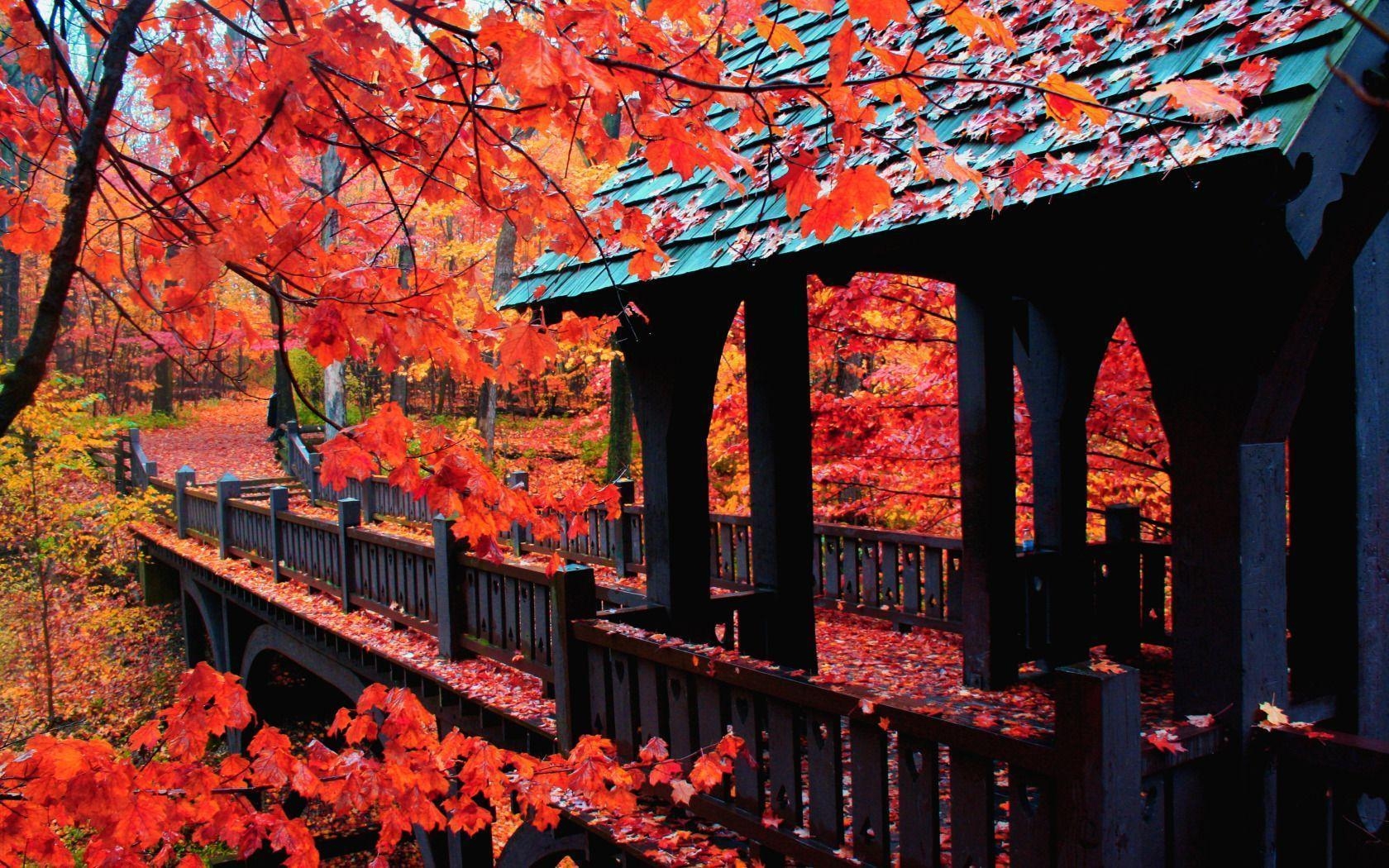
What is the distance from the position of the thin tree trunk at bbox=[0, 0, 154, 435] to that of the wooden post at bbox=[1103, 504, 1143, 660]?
786 centimetres

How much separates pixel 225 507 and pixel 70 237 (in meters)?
15.9

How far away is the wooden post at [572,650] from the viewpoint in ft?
18.4

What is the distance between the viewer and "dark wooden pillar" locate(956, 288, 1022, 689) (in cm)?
645

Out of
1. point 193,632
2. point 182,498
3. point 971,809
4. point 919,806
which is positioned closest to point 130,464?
point 182,498

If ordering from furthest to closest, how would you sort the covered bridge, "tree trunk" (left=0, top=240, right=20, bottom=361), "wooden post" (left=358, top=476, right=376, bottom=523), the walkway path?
the walkway path < "tree trunk" (left=0, top=240, right=20, bottom=361) < "wooden post" (left=358, top=476, right=376, bottom=523) < the covered bridge

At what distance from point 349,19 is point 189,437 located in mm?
33826

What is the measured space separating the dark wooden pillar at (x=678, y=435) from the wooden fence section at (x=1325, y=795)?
3435mm

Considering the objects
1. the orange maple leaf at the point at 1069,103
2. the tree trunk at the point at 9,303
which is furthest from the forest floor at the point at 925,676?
the tree trunk at the point at 9,303

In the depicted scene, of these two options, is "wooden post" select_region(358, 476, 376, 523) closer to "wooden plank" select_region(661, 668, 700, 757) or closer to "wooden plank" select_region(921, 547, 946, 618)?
"wooden plank" select_region(921, 547, 946, 618)

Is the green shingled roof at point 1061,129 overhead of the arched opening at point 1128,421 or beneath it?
overhead

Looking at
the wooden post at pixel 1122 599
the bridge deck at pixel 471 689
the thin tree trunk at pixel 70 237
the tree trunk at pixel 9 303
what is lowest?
the bridge deck at pixel 471 689

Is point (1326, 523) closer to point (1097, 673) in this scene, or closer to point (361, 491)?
point (1097, 673)

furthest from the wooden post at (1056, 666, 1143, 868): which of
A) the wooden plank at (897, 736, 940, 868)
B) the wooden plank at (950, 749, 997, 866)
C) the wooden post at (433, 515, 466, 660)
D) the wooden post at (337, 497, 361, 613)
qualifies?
the wooden post at (337, 497, 361, 613)

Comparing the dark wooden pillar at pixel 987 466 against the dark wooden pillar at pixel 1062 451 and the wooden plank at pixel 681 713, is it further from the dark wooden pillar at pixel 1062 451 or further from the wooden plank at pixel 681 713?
the wooden plank at pixel 681 713
